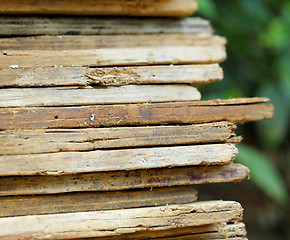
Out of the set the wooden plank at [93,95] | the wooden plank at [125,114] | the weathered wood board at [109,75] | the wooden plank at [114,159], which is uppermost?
the weathered wood board at [109,75]

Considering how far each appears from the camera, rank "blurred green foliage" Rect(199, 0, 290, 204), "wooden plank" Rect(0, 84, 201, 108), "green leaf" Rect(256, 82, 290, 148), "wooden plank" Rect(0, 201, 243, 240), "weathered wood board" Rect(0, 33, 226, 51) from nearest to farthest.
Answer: "wooden plank" Rect(0, 201, 243, 240)
"wooden plank" Rect(0, 84, 201, 108)
"weathered wood board" Rect(0, 33, 226, 51)
"blurred green foliage" Rect(199, 0, 290, 204)
"green leaf" Rect(256, 82, 290, 148)

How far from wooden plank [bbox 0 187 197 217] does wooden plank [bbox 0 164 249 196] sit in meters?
0.04

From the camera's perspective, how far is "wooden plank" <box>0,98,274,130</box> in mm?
1441

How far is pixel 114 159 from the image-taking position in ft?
4.76

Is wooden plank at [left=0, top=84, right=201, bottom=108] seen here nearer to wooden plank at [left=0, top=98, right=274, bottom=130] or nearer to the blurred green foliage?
wooden plank at [left=0, top=98, right=274, bottom=130]

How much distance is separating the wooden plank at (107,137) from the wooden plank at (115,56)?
0.30 m

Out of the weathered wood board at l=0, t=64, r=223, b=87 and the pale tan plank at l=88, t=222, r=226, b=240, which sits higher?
the weathered wood board at l=0, t=64, r=223, b=87

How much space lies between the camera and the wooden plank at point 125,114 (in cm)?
144

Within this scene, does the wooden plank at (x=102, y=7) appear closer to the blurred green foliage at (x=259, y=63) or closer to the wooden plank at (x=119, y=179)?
the wooden plank at (x=119, y=179)

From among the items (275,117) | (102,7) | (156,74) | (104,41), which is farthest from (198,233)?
(275,117)

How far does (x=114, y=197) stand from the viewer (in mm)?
1530

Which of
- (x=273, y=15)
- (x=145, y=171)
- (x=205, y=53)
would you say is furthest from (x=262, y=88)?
(x=145, y=171)

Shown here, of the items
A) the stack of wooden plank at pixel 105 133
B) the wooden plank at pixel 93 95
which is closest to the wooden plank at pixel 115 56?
the stack of wooden plank at pixel 105 133

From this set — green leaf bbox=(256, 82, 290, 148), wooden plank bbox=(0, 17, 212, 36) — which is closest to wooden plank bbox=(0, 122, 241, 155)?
wooden plank bbox=(0, 17, 212, 36)
